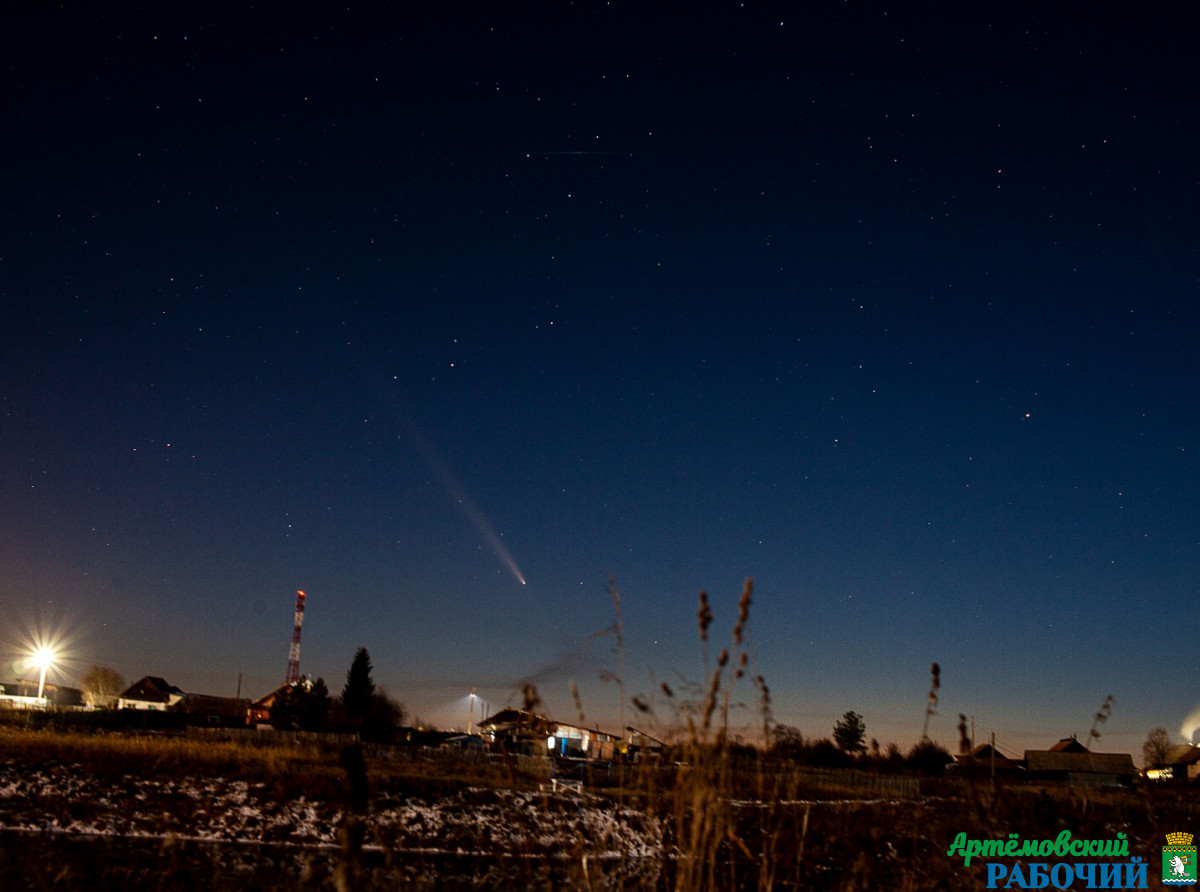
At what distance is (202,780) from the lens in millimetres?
21625

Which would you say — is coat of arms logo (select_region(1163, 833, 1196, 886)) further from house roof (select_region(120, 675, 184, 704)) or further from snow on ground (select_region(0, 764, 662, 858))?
house roof (select_region(120, 675, 184, 704))

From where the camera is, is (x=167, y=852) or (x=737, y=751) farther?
A: (x=167, y=852)

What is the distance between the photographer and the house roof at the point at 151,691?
9469 cm

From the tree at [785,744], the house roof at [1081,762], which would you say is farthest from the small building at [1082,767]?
the tree at [785,744]

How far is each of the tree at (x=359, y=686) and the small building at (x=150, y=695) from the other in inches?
1644

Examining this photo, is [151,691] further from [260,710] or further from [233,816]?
[233,816]

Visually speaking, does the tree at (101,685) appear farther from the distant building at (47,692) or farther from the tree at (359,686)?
the tree at (359,686)

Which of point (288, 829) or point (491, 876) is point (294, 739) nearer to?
point (288, 829)

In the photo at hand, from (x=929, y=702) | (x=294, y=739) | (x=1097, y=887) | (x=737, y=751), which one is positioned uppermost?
(x=929, y=702)

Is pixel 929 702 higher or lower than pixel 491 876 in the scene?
higher

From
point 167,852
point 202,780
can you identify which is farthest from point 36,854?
point 202,780

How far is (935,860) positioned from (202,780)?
20.3 m

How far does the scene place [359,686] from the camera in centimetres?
6153

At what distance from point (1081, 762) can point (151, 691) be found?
95515 millimetres
